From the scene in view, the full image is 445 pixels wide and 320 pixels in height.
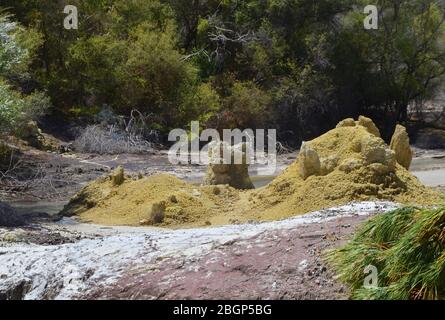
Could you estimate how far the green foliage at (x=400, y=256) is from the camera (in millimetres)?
6617

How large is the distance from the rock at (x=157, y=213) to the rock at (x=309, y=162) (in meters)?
2.63

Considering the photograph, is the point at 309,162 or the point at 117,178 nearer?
the point at 309,162

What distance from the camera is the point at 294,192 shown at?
14492mm

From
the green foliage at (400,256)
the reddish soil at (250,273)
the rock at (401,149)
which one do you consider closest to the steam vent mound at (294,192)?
the rock at (401,149)

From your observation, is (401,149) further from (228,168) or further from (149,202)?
(149,202)

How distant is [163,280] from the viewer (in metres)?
7.78

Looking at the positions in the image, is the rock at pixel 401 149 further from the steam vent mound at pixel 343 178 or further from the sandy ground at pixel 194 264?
the sandy ground at pixel 194 264

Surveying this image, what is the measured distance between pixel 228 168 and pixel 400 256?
395 inches

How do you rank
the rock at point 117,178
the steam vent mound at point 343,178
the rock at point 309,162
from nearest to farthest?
1. the steam vent mound at point 343,178
2. the rock at point 309,162
3. the rock at point 117,178

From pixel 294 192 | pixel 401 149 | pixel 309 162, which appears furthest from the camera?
pixel 401 149

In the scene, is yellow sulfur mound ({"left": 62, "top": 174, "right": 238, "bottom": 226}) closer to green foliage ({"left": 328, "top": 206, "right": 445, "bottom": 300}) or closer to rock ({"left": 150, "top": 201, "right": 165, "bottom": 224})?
rock ({"left": 150, "top": 201, "right": 165, "bottom": 224})

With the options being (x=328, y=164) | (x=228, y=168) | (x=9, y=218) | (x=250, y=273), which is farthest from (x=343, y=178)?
(x=250, y=273)

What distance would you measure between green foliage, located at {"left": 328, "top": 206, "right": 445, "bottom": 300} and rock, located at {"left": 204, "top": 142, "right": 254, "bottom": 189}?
9033 mm

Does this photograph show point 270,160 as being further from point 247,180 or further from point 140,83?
point 247,180
